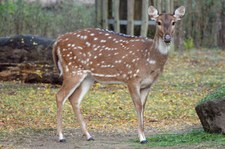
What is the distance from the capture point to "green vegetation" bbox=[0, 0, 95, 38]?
2219 cm

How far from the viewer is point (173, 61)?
22031 mm

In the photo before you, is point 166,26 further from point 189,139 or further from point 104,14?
point 104,14

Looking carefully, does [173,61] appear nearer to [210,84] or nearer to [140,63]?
[210,84]

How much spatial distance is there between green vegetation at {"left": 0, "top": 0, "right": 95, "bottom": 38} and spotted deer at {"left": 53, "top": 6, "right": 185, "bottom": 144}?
10.6 meters

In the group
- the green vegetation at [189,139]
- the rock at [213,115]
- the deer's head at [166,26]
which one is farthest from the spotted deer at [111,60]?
the rock at [213,115]

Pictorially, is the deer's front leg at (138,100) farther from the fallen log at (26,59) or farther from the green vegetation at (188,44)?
the green vegetation at (188,44)

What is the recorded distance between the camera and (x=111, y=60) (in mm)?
11453

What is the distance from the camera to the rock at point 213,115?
10.2m

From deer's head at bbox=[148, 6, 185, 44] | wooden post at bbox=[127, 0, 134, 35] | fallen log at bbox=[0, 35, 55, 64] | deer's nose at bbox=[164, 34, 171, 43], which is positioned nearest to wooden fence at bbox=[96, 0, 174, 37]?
wooden post at bbox=[127, 0, 134, 35]

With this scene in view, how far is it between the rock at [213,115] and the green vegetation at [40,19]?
481 inches

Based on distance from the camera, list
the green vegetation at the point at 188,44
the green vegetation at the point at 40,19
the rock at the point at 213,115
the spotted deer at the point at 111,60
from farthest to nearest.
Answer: the green vegetation at the point at 188,44
the green vegetation at the point at 40,19
the spotted deer at the point at 111,60
the rock at the point at 213,115

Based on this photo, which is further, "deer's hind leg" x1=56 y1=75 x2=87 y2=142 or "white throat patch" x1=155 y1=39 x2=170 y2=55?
"deer's hind leg" x1=56 y1=75 x2=87 y2=142

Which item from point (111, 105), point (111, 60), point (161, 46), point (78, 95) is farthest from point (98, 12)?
point (161, 46)

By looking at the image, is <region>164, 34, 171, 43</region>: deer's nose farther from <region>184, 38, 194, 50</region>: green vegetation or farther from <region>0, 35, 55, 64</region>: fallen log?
<region>184, 38, 194, 50</region>: green vegetation
